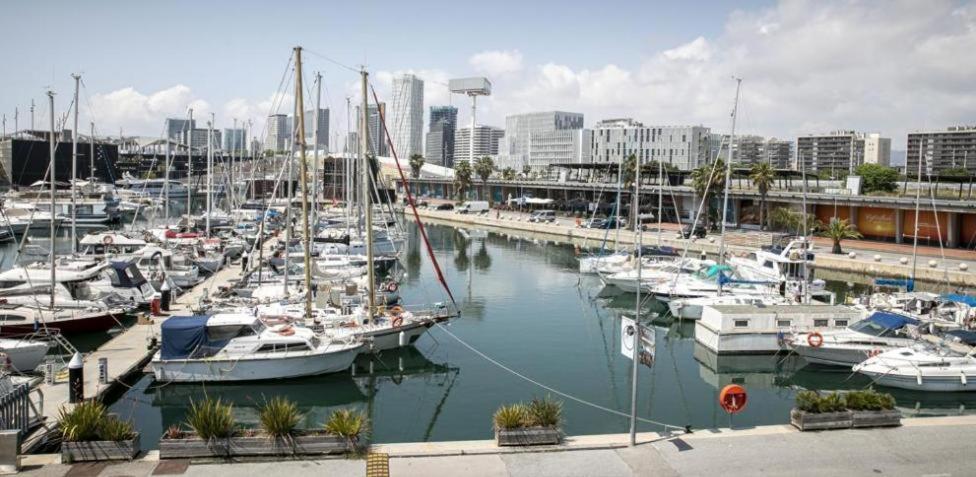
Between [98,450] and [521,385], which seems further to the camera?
[521,385]

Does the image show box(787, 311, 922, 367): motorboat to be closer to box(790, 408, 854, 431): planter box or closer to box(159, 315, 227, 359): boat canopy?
box(790, 408, 854, 431): planter box

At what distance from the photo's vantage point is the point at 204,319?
30297mm

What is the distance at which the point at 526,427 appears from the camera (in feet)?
64.6

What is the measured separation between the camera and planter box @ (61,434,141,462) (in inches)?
711

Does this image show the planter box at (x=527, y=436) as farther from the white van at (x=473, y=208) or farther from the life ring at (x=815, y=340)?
the white van at (x=473, y=208)

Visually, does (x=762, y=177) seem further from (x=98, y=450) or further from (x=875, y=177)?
(x=98, y=450)

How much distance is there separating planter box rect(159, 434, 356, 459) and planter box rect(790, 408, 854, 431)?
12331 millimetres

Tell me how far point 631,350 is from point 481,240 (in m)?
76.8

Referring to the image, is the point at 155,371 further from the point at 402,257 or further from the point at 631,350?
the point at 402,257

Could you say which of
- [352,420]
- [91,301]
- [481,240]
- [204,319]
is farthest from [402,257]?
[352,420]

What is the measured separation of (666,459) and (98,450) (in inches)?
546

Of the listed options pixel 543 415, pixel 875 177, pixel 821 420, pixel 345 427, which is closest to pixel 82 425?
pixel 345 427

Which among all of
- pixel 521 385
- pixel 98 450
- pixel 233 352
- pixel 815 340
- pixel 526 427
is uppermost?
pixel 526 427

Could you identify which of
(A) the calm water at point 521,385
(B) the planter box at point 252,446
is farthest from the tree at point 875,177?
(B) the planter box at point 252,446
